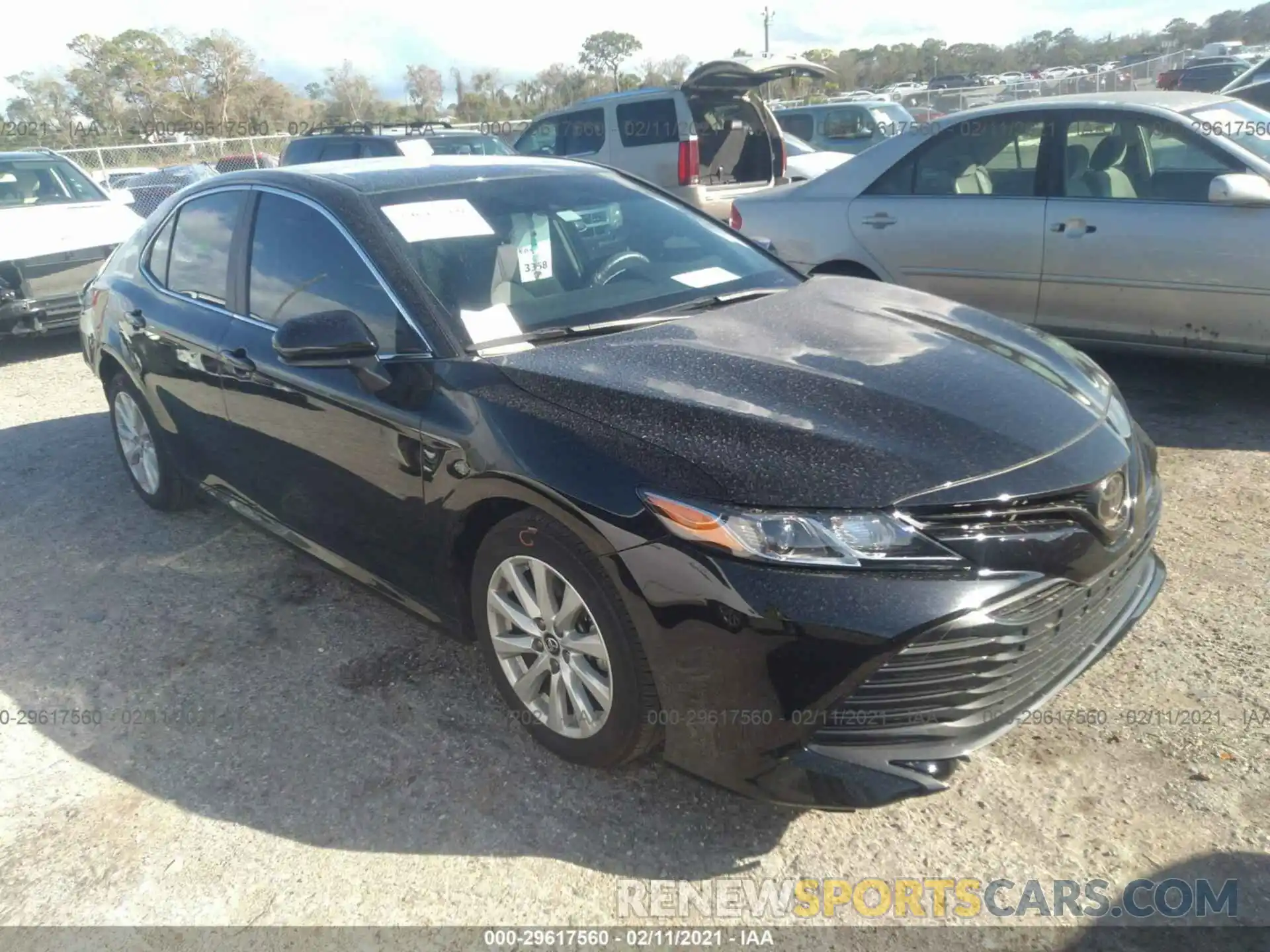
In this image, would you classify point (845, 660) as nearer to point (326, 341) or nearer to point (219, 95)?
point (326, 341)

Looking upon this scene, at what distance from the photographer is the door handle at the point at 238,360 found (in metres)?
3.45

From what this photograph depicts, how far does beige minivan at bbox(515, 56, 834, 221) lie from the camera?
34.3 ft

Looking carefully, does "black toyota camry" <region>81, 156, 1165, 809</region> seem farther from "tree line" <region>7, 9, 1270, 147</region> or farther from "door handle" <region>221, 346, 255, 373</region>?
"tree line" <region>7, 9, 1270, 147</region>

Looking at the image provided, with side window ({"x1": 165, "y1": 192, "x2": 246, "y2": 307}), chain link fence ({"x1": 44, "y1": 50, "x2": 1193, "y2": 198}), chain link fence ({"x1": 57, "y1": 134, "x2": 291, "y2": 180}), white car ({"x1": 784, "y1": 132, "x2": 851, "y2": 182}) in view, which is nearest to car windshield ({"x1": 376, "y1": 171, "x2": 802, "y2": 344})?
side window ({"x1": 165, "y1": 192, "x2": 246, "y2": 307})

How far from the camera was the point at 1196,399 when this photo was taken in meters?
5.26

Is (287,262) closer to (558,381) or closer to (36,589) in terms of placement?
(558,381)

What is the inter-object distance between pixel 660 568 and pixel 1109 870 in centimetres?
127

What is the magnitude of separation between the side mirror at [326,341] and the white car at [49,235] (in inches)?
256

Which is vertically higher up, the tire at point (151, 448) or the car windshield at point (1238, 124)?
the car windshield at point (1238, 124)

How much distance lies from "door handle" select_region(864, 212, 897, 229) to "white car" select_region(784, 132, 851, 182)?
20.0 feet

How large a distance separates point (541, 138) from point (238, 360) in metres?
9.59

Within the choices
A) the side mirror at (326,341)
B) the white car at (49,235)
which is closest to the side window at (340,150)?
the white car at (49,235)

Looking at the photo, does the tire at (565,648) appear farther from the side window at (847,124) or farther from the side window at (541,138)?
the side window at (847,124)

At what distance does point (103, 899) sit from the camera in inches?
95.4
